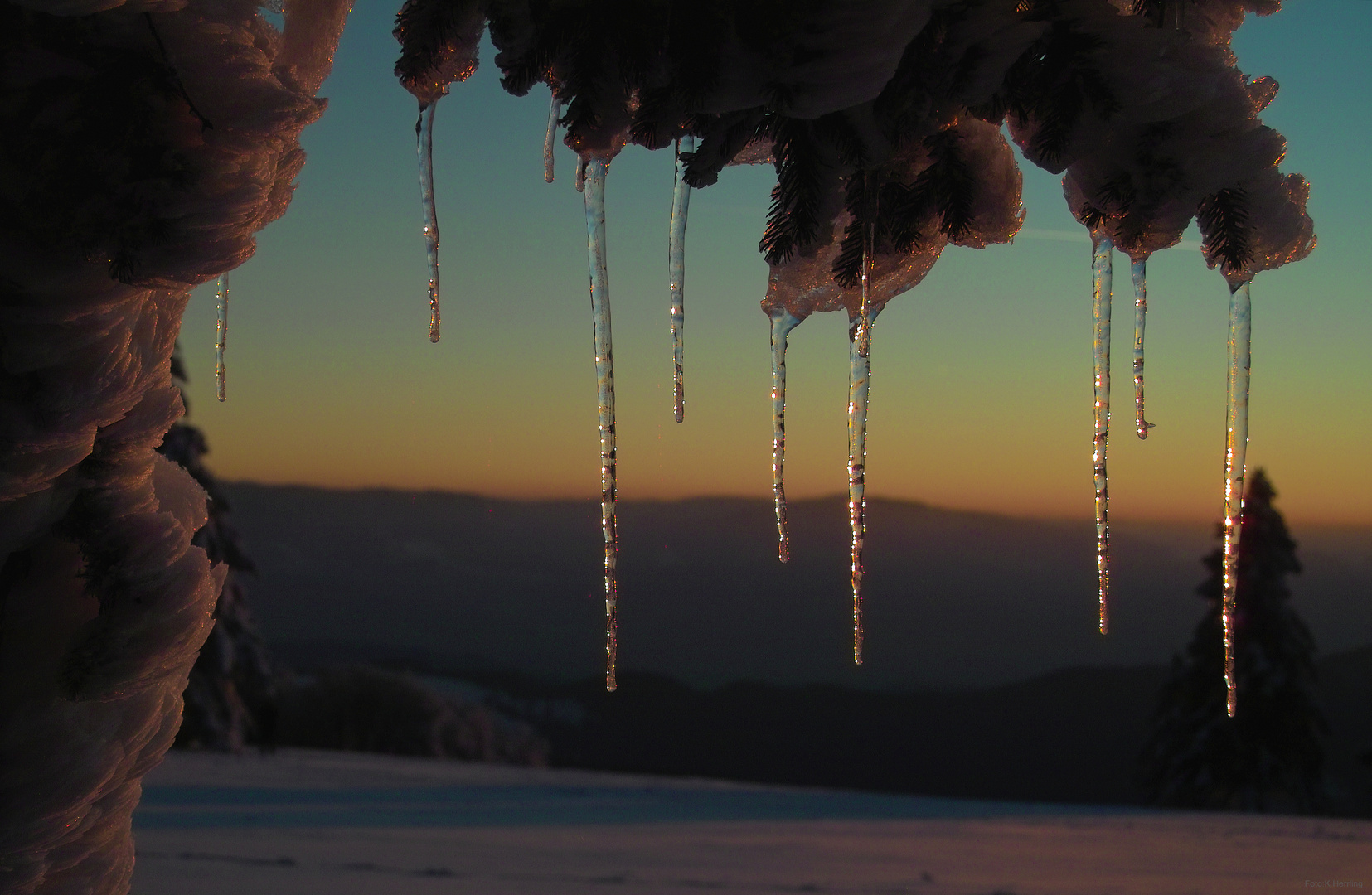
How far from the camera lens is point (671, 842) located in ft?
26.9

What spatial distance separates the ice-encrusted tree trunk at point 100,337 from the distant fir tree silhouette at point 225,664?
13401 millimetres

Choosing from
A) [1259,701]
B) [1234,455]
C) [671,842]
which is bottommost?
[1259,701]

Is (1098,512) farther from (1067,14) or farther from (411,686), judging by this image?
(411,686)

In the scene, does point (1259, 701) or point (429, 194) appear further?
point (1259, 701)

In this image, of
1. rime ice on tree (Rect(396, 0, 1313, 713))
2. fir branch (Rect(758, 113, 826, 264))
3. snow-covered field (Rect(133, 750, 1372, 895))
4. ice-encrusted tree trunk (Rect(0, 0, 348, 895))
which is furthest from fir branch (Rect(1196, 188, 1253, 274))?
snow-covered field (Rect(133, 750, 1372, 895))

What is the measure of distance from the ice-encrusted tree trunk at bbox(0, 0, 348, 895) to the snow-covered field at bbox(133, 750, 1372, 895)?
3987 mm

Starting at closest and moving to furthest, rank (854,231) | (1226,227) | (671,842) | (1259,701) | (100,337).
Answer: (100,337)
(1226,227)
(854,231)
(671,842)
(1259,701)

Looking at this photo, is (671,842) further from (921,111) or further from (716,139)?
(921,111)

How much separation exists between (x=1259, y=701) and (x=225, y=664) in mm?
18770

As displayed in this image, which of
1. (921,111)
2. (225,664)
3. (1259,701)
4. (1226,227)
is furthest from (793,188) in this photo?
(1259,701)

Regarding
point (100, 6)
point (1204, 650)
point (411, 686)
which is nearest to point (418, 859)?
point (100, 6)

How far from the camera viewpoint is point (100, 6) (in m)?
1.76

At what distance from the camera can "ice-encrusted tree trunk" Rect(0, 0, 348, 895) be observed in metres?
1.89

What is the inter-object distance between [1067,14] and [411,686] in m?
26.9
